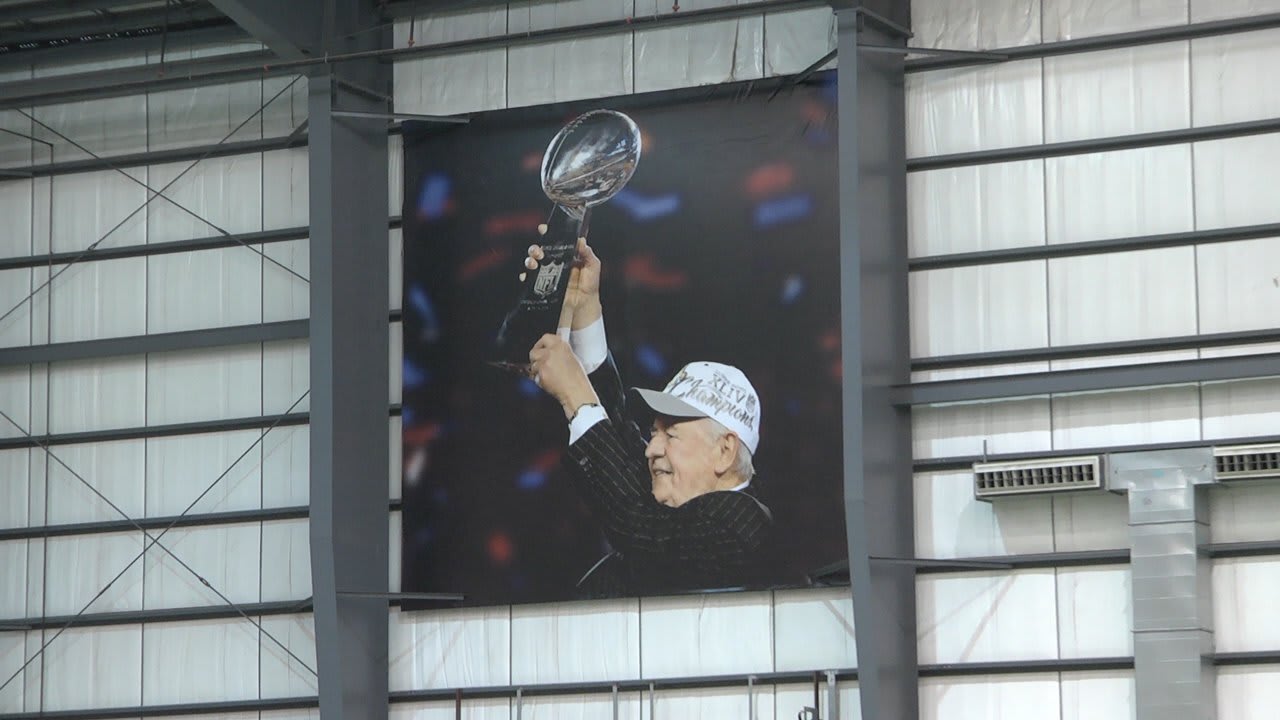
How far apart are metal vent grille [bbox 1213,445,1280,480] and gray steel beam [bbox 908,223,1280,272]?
8.04 ft

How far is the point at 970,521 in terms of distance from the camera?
22.2 m

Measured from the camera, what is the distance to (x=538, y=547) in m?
23.9

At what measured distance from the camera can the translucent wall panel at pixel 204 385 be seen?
84.6 ft

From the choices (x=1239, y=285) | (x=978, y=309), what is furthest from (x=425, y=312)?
(x=1239, y=285)

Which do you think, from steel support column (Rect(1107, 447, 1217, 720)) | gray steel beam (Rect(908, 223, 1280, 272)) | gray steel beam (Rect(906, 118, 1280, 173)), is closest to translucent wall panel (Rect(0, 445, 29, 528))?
gray steel beam (Rect(908, 223, 1280, 272))

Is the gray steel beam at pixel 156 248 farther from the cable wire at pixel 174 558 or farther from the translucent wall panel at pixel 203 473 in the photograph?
the translucent wall panel at pixel 203 473

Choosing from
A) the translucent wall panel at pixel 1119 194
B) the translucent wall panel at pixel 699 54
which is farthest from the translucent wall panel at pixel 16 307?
the translucent wall panel at pixel 1119 194

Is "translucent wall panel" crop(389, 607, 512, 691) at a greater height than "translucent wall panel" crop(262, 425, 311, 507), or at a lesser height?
lesser

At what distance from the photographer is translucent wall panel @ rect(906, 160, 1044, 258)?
22469 millimetres

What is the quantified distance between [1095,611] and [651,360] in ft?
20.0

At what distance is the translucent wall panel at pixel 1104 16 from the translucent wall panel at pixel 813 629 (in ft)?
23.2

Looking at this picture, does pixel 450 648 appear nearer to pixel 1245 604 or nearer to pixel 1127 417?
pixel 1127 417

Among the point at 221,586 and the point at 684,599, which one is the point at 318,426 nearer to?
the point at 221,586

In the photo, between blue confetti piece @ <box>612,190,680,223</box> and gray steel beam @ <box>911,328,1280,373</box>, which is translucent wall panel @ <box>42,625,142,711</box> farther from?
gray steel beam @ <box>911,328,1280,373</box>
